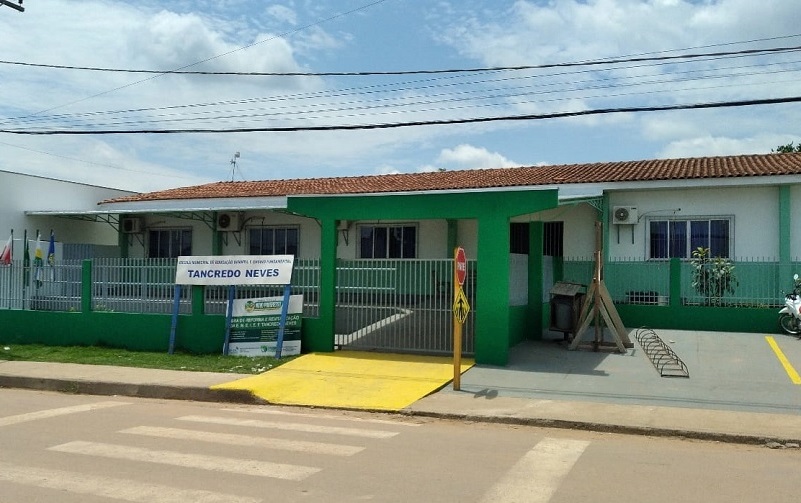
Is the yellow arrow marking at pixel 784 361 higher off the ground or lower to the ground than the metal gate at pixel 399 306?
lower

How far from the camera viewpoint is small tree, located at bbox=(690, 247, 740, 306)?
55.4 ft

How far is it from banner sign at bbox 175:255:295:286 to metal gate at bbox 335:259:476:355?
3.78ft

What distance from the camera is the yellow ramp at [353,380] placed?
1023cm

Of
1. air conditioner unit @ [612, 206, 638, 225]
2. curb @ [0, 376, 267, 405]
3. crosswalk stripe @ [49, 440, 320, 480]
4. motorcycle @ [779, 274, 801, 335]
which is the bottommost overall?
curb @ [0, 376, 267, 405]

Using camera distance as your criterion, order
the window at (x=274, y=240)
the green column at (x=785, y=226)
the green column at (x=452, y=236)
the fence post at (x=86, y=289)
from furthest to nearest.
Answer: the window at (x=274, y=240)
the green column at (x=452, y=236)
the green column at (x=785, y=226)
the fence post at (x=86, y=289)

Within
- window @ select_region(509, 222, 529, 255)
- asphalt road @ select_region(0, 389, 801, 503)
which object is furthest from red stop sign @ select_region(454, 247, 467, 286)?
window @ select_region(509, 222, 529, 255)

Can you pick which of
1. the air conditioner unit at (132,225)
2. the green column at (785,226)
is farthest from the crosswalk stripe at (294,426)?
the air conditioner unit at (132,225)

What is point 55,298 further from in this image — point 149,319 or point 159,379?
point 159,379

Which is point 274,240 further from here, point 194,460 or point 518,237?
point 194,460

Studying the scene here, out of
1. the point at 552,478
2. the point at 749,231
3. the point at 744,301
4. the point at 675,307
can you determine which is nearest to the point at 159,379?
the point at 552,478

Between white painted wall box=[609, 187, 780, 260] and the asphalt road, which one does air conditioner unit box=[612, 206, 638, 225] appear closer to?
white painted wall box=[609, 187, 780, 260]

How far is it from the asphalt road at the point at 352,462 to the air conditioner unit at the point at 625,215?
38.2 feet

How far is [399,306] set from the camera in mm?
13328

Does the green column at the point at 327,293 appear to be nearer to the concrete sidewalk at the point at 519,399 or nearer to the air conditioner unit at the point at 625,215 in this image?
the concrete sidewalk at the point at 519,399
